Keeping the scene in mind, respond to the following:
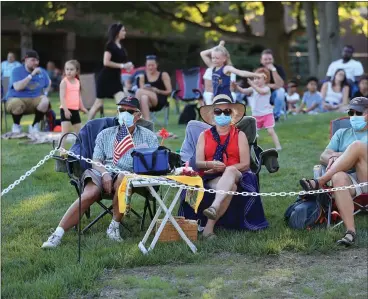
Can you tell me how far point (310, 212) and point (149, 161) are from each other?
5.23 feet

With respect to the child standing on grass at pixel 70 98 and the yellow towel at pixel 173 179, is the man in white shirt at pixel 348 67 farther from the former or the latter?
the yellow towel at pixel 173 179

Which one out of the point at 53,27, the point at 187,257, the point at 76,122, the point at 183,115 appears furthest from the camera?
the point at 53,27

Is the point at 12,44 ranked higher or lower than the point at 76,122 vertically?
higher

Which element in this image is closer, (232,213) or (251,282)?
(251,282)

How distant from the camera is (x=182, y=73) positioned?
17219mm

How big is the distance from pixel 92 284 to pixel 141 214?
2.28m

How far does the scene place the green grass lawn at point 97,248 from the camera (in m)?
5.46

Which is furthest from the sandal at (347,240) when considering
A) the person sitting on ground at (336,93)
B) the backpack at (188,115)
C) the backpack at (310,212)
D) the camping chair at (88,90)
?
the person sitting on ground at (336,93)

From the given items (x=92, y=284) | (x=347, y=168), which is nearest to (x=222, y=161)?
(x=347, y=168)

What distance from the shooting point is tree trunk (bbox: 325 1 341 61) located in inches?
912

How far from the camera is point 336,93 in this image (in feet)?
54.6

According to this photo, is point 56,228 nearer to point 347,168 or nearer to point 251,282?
point 251,282

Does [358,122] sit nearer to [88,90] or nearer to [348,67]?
[88,90]

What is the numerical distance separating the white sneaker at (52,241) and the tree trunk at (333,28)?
58.3ft
